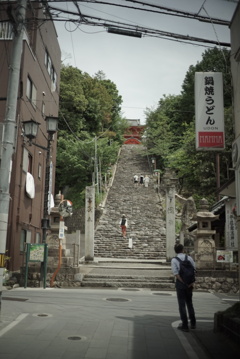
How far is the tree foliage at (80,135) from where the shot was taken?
115 feet

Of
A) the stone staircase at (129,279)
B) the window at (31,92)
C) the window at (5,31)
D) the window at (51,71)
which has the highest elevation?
the window at (51,71)

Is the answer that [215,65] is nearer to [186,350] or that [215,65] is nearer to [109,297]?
[109,297]

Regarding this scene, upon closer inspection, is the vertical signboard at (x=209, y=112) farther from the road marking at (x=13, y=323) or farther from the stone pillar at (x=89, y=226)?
the stone pillar at (x=89, y=226)

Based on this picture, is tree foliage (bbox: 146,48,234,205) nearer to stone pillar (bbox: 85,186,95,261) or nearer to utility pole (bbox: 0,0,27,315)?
stone pillar (bbox: 85,186,95,261)

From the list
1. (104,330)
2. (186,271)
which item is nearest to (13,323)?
(104,330)

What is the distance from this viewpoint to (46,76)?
22109mm

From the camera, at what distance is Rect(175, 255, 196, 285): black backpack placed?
7345mm

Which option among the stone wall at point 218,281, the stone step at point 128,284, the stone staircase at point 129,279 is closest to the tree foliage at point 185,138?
the stone staircase at point 129,279

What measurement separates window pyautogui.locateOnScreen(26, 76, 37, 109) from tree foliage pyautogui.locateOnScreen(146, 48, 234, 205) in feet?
45.5

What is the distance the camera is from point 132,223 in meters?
29.8

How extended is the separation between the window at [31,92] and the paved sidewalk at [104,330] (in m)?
11.1

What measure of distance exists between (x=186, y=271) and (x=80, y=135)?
3179 centimetres

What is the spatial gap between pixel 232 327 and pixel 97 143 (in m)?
30.1

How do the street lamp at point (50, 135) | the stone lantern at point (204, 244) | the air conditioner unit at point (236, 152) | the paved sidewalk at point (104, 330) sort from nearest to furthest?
the paved sidewalk at point (104, 330), the air conditioner unit at point (236, 152), the street lamp at point (50, 135), the stone lantern at point (204, 244)
